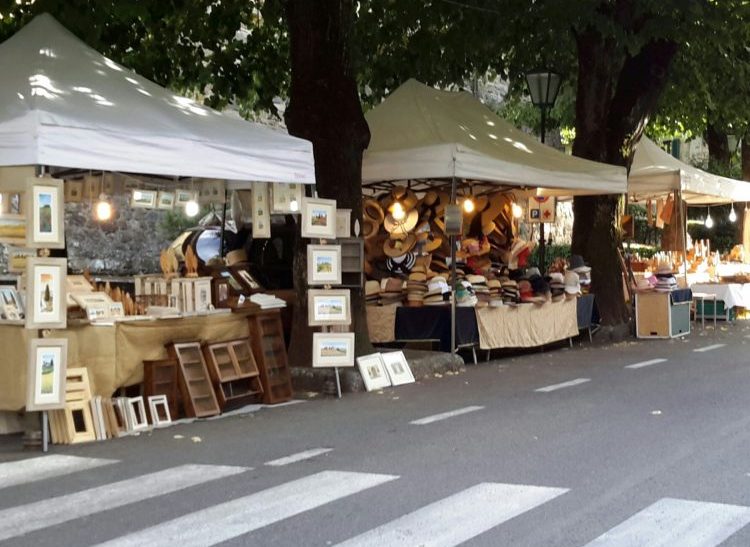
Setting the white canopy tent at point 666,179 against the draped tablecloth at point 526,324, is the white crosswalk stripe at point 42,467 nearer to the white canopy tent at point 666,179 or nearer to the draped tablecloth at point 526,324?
the draped tablecloth at point 526,324

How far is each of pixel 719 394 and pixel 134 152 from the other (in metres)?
6.37

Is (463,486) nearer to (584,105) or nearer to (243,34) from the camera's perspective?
(584,105)

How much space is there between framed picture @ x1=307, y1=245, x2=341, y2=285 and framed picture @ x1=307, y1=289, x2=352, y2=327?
4.9 inches

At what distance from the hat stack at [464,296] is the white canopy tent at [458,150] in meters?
1.45

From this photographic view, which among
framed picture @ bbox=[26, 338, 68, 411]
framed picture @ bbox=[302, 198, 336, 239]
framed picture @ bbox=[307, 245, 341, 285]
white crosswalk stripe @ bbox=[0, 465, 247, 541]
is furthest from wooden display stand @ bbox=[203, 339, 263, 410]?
white crosswalk stripe @ bbox=[0, 465, 247, 541]

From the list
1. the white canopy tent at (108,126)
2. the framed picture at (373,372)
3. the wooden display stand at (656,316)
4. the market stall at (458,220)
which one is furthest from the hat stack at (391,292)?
the wooden display stand at (656,316)

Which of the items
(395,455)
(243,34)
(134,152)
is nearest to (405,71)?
(243,34)

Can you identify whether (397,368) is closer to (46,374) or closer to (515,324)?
(515,324)

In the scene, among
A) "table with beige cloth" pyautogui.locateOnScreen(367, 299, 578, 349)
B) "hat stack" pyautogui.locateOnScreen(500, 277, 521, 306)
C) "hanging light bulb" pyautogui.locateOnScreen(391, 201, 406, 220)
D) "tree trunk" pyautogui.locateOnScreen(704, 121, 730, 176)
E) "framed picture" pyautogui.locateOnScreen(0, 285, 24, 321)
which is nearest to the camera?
"framed picture" pyautogui.locateOnScreen(0, 285, 24, 321)

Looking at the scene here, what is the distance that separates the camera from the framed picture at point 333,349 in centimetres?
1098

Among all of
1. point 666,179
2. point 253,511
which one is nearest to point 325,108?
point 253,511

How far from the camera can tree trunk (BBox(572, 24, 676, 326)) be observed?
17375mm

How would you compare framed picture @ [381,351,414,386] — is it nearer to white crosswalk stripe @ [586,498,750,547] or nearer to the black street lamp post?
white crosswalk stripe @ [586,498,750,547]

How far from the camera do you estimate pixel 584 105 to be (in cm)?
1758
